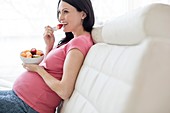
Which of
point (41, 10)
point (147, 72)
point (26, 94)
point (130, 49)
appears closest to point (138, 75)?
point (147, 72)

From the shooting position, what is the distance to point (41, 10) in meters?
2.17

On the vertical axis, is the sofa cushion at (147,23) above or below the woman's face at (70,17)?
above

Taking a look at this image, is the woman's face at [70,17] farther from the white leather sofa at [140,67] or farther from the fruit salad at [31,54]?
the white leather sofa at [140,67]

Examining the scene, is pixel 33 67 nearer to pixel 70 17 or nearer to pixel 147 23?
pixel 70 17

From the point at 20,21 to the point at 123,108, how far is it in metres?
1.54

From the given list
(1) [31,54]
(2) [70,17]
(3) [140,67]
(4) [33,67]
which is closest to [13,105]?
(4) [33,67]

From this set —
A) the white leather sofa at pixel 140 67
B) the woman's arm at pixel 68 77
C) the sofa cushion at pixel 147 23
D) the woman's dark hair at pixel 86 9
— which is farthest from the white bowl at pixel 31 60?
the sofa cushion at pixel 147 23

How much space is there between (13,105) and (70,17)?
55 cm

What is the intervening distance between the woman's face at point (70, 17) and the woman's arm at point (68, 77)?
0.69 feet

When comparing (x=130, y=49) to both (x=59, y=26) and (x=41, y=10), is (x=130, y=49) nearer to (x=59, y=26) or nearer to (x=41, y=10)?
(x=59, y=26)

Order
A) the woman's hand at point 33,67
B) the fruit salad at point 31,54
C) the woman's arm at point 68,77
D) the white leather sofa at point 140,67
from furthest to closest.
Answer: the fruit salad at point 31,54, the woman's hand at point 33,67, the woman's arm at point 68,77, the white leather sofa at point 140,67

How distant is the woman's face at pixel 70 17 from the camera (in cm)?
147

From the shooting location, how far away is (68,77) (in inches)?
51.2

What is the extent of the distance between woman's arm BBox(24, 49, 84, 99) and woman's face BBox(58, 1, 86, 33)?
8.3 inches
